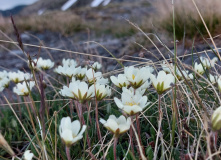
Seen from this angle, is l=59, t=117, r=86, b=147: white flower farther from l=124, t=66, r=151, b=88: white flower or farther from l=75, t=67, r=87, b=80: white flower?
l=75, t=67, r=87, b=80: white flower

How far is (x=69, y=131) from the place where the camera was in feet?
2.56

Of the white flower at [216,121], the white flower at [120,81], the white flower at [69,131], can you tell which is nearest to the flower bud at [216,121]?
the white flower at [216,121]

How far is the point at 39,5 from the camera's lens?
41.2 metres

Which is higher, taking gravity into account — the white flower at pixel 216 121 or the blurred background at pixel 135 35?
the blurred background at pixel 135 35

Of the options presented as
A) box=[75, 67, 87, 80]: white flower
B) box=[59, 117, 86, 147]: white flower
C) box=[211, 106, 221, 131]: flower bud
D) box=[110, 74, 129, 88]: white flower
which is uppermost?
box=[75, 67, 87, 80]: white flower

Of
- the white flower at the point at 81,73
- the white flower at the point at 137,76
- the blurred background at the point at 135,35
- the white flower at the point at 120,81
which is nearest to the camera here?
the white flower at the point at 137,76

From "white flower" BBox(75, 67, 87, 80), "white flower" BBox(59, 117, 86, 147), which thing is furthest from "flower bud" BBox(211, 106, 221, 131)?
"white flower" BBox(75, 67, 87, 80)

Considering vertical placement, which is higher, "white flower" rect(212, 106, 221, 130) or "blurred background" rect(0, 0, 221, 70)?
"blurred background" rect(0, 0, 221, 70)

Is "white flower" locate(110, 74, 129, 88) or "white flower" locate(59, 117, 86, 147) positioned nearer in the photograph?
"white flower" locate(59, 117, 86, 147)

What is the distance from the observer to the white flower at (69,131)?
78 centimetres

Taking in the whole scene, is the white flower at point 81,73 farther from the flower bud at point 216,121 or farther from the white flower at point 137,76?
the flower bud at point 216,121

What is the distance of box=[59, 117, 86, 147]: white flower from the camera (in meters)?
0.78

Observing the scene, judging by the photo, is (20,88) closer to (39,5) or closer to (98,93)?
(98,93)

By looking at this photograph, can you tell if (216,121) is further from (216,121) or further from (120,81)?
(120,81)
